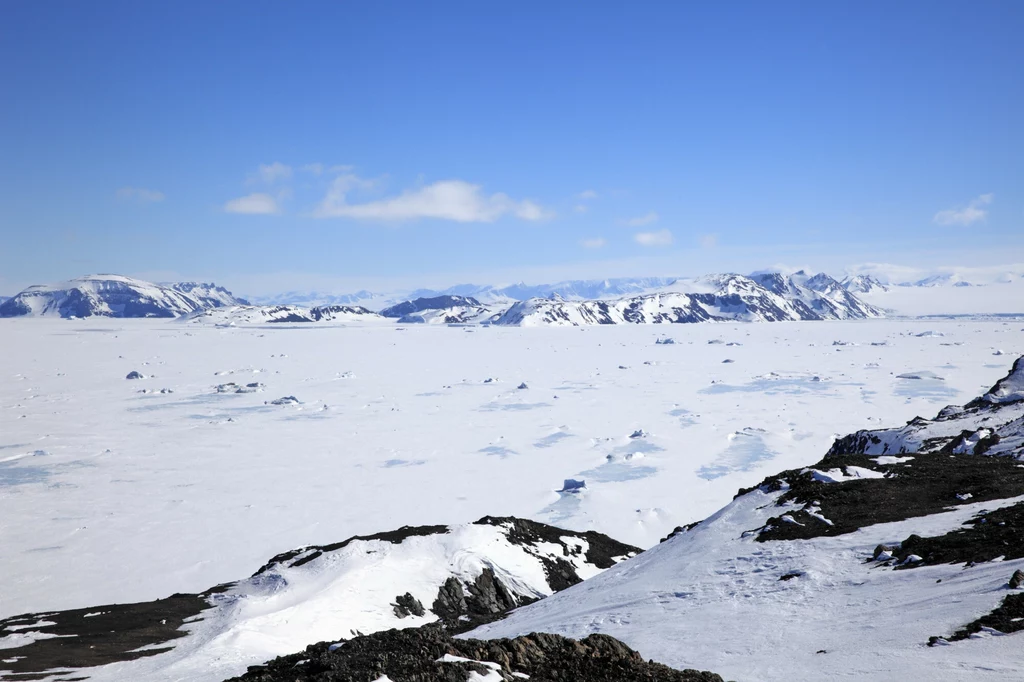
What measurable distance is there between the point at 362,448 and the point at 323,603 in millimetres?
26577

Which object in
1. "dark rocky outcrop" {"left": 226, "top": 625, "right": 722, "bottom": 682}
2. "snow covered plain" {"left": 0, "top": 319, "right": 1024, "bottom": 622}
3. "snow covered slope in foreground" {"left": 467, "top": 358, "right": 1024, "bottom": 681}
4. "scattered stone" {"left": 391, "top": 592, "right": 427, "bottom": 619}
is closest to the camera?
"dark rocky outcrop" {"left": 226, "top": 625, "right": 722, "bottom": 682}

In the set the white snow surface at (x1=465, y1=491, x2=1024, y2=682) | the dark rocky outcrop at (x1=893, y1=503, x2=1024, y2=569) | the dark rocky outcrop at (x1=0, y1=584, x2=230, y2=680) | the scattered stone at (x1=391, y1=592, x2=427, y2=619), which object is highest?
the dark rocky outcrop at (x1=893, y1=503, x2=1024, y2=569)

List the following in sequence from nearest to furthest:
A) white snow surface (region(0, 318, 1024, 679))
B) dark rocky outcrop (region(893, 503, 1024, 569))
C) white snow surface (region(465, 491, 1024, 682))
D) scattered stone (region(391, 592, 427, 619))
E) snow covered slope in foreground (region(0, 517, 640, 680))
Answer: white snow surface (region(465, 491, 1024, 682))
dark rocky outcrop (region(893, 503, 1024, 569))
white snow surface (region(0, 318, 1024, 679))
snow covered slope in foreground (region(0, 517, 640, 680))
scattered stone (region(391, 592, 427, 619))

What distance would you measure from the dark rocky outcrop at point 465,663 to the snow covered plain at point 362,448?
20.0 meters

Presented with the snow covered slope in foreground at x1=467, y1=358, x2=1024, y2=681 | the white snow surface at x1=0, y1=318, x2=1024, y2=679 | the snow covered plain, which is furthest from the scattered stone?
the snow covered plain

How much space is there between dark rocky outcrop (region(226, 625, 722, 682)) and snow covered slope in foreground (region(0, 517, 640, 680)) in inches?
330

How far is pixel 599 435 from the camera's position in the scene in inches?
2025

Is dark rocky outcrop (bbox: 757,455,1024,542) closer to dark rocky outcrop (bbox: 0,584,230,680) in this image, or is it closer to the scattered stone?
the scattered stone

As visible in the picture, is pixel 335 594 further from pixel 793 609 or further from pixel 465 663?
pixel 793 609

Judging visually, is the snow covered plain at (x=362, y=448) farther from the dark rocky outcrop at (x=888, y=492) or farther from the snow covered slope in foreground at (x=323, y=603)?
the dark rocky outcrop at (x=888, y=492)

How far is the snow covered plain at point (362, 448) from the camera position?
99.7 feet

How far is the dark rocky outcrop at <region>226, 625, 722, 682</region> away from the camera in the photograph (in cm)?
854

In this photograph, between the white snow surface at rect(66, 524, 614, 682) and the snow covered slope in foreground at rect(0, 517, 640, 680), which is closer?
the white snow surface at rect(66, 524, 614, 682)

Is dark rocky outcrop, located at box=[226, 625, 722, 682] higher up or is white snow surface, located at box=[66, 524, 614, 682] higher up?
dark rocky outcrop, located at box=[226, 625, 722, 682]
